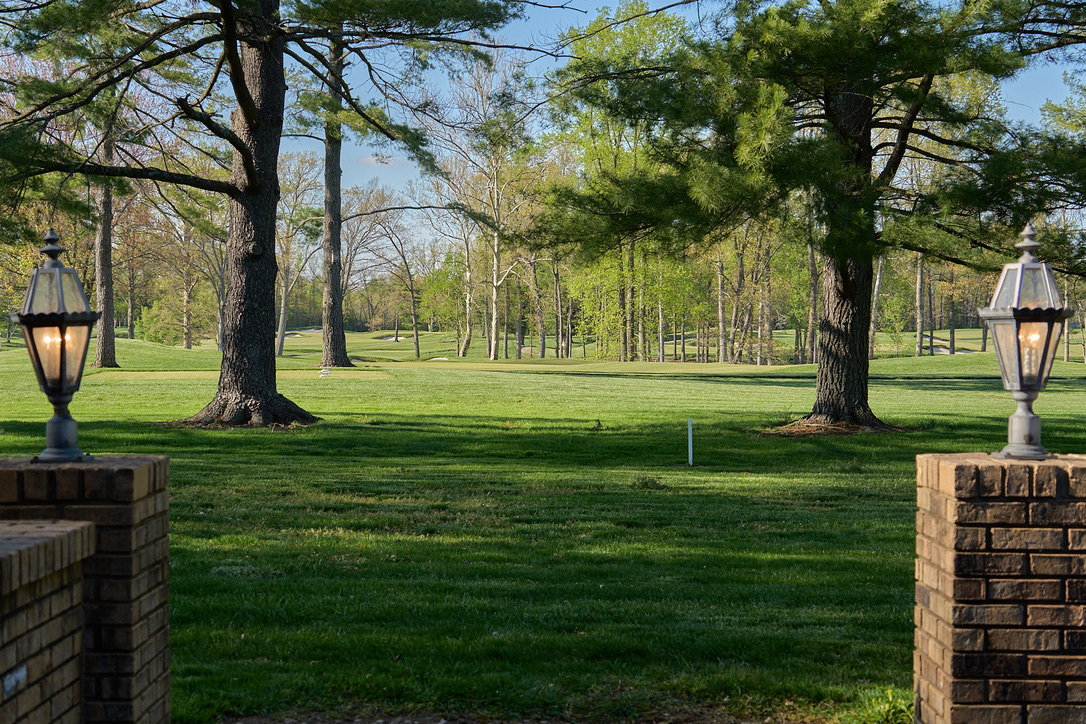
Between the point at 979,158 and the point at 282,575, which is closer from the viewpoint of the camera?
the point at 282,575

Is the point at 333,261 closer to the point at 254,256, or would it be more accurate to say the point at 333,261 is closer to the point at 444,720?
the point at 254,256

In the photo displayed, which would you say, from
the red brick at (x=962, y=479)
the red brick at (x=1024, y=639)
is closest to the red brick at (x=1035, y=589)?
the red brick at (x=1024, y=639)

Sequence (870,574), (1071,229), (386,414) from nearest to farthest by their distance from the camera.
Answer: (870,574) → (1071,229) → (386,414)

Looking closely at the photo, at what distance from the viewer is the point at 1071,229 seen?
41.4 feet

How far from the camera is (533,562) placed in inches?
263

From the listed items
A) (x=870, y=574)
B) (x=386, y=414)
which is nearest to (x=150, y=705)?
(x=870, y=574)

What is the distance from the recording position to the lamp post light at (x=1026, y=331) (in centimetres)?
348

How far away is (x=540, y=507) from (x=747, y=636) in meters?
4.26

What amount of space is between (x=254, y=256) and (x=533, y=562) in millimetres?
9265

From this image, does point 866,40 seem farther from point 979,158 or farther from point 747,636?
point 747,636

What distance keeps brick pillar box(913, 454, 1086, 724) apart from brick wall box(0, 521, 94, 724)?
10.1ft

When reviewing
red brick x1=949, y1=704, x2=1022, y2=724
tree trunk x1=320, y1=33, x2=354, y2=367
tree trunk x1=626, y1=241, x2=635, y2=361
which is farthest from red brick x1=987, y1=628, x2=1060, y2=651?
tree trunk x1=626, y1=241, x2=635, y2=361

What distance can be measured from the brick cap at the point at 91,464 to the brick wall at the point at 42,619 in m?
0.21

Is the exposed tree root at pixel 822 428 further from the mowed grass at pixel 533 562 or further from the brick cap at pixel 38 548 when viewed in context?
the brick cap at pixel 38 548
